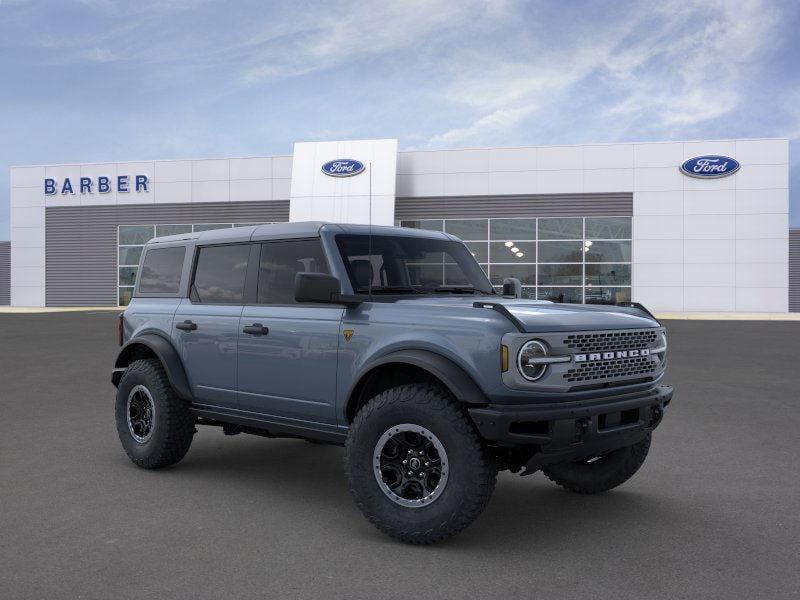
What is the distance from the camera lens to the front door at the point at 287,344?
5328mm

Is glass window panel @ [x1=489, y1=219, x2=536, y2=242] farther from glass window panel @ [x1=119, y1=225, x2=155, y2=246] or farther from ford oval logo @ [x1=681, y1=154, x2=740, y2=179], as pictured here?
glass window panel @ [x1=119, y1=225, x2=155, y2=246]

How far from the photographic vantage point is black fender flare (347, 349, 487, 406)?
14.7 feet

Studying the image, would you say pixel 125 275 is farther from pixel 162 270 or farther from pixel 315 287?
pixel 315 287

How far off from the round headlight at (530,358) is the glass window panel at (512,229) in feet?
109

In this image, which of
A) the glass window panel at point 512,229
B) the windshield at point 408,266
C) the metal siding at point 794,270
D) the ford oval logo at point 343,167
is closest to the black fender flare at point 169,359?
the windshield at point 408,266

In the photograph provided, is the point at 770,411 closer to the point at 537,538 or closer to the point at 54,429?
the point at 537,538

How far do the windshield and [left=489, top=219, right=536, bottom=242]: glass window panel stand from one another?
31400mm

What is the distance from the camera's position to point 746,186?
35156 mm

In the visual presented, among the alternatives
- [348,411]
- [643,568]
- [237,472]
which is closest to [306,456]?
[237,472]

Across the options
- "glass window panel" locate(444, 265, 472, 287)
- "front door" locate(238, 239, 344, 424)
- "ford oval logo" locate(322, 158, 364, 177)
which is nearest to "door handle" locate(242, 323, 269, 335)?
"front door" locate(238, 239, 344, 424)

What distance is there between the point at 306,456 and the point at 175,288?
187cm

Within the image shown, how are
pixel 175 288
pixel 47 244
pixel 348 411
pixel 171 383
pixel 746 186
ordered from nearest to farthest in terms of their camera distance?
pixel 348 411
pixel 171 383
pixel 175 288
pixel 746 186
pixel 47 244

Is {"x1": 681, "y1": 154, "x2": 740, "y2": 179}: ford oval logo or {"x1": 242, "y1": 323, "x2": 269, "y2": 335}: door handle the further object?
{"x1": 681, "y1": 154, "x2": 740, "y2": 179}: ford oval logo

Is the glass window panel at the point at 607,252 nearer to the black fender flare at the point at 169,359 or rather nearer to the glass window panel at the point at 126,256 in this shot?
the glass window panel at the point at 126,256
